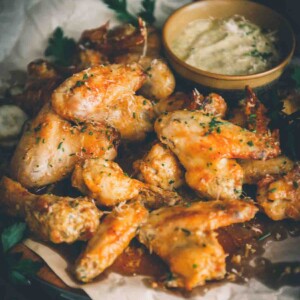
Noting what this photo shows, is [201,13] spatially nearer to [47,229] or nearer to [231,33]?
[231,33]

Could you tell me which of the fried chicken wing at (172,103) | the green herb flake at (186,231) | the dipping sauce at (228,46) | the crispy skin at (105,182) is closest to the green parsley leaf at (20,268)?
the crispy skin at (105,182)

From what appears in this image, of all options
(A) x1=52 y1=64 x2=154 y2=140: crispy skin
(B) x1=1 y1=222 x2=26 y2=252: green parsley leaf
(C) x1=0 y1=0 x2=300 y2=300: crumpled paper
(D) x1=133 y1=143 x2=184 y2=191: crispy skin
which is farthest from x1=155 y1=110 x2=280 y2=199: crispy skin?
(B) x1=1 y1=222 x2=26 y2=252: green parsley leaf

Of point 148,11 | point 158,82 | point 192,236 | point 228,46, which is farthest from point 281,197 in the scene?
point 148,11

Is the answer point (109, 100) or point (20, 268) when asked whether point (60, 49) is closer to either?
point (109, 100)

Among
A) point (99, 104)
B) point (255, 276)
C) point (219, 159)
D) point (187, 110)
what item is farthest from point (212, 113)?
point (255, 276)

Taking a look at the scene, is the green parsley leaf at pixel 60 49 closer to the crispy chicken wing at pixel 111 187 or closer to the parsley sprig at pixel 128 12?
the parsley sprig at pixel 128 12

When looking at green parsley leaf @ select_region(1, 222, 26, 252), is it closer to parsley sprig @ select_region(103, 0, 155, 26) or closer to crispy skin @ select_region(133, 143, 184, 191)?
crispy skin @ select_region(133, 143, 184, 191)

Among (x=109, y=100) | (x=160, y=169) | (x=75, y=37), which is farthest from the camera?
(x=75, y=37)
